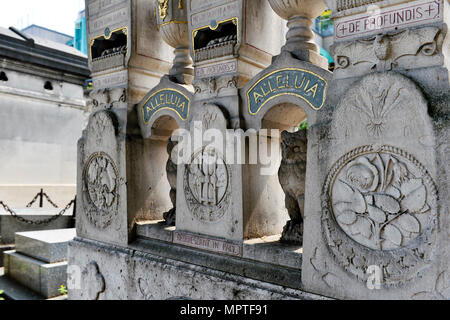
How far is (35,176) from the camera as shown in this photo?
12.4 m

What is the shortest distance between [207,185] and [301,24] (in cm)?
189

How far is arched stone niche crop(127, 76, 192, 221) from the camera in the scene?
176 inches

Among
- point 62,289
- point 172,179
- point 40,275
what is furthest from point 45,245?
point 172,179

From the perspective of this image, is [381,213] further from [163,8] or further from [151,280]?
[163,8]

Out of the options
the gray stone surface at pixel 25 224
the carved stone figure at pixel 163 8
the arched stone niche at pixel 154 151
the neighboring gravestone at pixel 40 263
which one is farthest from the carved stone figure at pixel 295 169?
the gray stone surface at pixel 25 224

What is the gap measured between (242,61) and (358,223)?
79.3 inches

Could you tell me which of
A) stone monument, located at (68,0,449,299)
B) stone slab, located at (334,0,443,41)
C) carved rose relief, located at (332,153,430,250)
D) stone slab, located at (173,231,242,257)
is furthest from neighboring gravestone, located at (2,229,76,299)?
stone slab, located at (334,0,443,41)

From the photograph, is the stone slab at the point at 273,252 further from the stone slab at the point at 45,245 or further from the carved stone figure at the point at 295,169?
the stone slab at the point at 45,245

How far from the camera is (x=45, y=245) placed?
611 cm

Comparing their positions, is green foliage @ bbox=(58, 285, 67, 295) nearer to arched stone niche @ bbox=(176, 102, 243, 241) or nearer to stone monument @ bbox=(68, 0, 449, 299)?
stone monument @ bbox=(68, 0, 449, 299)

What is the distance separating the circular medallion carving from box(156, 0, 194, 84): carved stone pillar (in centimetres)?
124

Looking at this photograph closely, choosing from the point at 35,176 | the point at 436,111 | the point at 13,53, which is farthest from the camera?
the point at 35,176
